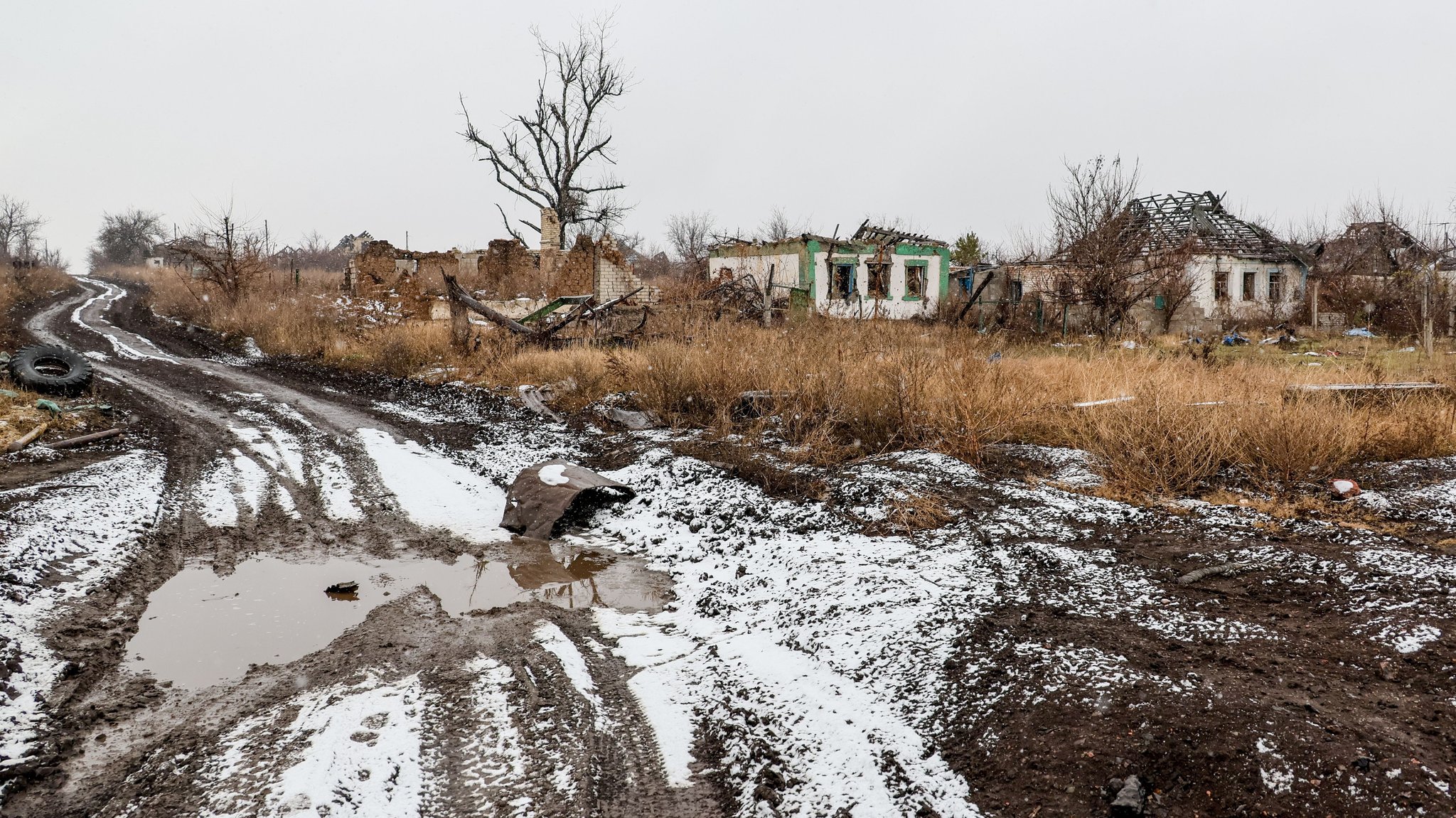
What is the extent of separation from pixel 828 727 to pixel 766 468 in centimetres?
354

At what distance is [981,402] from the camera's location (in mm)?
7141

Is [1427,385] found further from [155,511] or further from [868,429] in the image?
[155,511]

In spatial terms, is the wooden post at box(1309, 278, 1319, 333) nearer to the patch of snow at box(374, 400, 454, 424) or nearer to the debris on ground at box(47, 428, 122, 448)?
the patch of snow at box(374, 400, 454, 424)

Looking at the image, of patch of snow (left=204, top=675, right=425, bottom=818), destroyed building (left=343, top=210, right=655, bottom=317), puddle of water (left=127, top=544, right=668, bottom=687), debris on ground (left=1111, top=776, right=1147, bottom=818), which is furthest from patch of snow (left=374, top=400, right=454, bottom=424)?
destroyed building (left=343, top=210, right=655, bottom=317)

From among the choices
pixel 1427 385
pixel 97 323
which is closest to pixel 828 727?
pixel 1427 385

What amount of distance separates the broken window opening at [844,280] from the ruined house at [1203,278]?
471cm

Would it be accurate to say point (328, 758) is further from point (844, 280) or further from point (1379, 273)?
point (1379, 273)

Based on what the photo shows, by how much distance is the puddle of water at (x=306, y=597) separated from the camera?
13.0 feet

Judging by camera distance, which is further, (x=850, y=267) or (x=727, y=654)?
(x=850, y=267)

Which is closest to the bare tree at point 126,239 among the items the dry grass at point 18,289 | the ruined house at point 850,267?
the dry grass at point 18,289

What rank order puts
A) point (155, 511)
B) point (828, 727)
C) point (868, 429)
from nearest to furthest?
point (828, 727)
point (155, 511)
point (868, 429)

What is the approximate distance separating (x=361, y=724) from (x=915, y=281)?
25426 mm

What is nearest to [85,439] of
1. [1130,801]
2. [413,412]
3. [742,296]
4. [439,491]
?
[413,412]

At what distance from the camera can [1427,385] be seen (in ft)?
27.0
